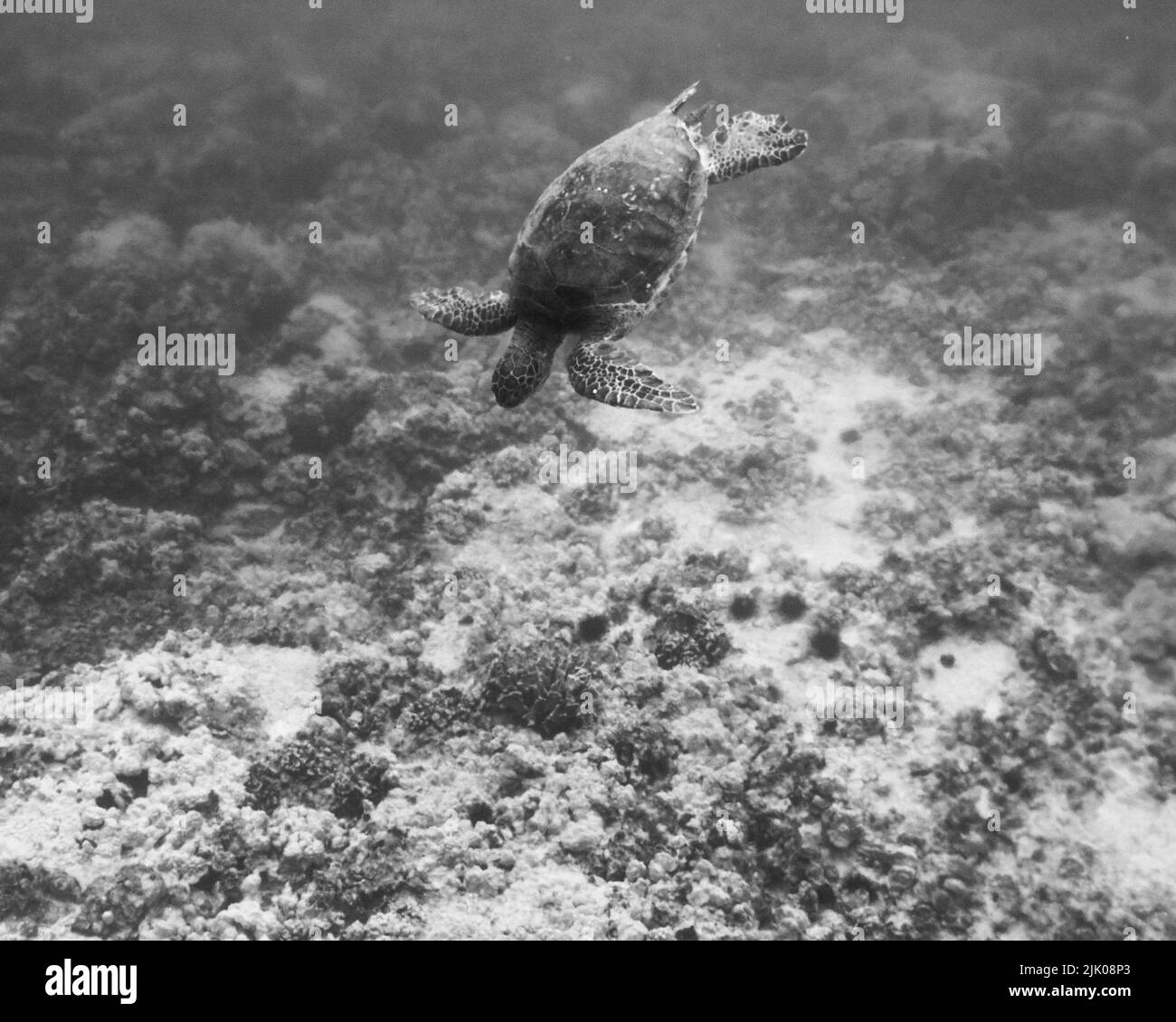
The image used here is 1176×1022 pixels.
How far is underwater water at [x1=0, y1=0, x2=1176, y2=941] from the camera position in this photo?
179 inches

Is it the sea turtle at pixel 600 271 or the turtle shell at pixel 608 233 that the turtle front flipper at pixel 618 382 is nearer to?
the sea turtle at pixel 600 271

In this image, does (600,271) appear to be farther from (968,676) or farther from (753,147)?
(968,676)

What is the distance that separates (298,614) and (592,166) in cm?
476

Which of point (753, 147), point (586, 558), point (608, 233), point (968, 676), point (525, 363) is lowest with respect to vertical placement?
point (968, 676)

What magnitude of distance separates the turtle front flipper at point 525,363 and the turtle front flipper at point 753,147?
7.40 feet

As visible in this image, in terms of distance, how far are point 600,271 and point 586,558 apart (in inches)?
110

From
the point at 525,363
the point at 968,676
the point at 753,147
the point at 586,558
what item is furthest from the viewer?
the point at 586,558

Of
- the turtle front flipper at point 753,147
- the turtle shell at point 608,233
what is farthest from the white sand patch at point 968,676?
the turtle front flipper at point 753,147

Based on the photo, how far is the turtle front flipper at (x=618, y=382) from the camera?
16.1 ft

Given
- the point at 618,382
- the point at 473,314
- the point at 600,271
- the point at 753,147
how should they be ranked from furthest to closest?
the point at 753,147 < the point at 473,314 < the point at 618,382 < the point at 600,271

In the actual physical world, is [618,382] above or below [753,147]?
below

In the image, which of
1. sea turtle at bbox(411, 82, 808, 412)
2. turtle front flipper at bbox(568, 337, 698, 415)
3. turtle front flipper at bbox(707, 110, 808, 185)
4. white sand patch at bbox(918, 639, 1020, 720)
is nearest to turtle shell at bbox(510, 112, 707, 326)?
sea turtle at bbox(411, 82, 808, 412)

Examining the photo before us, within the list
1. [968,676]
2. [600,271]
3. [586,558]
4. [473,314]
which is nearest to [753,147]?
[600,271]

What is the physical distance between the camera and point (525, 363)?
538cm
